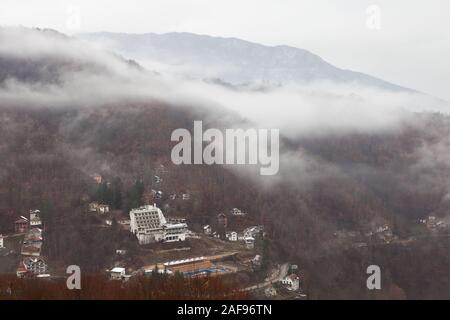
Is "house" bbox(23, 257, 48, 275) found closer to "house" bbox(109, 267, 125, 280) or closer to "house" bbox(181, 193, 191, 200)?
"house" bbox(109, 267, 125, 280)

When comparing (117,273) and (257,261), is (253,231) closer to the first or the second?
(257,261)

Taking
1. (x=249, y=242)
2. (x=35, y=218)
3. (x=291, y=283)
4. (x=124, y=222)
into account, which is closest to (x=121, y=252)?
(x=124, y=222)

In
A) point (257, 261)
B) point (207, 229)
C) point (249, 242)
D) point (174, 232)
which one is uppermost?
point (174, 232)

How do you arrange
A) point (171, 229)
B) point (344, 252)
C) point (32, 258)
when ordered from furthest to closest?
point (344, 252) < point (171, 229) < point (32, 258)

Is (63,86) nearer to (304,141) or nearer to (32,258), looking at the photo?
(304,141)

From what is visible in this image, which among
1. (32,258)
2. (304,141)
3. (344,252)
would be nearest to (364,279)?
(344,252)

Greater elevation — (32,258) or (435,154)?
(435,154)

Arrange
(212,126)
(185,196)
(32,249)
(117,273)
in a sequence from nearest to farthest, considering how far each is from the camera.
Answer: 1. (117,273)
2. (32,249)
3. (185,196)
4. (212,126)

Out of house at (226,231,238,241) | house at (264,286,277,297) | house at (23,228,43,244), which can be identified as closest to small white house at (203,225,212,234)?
house at (226,231,238,241)
